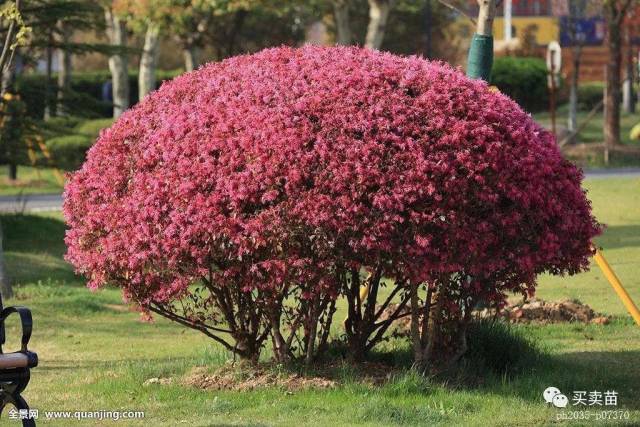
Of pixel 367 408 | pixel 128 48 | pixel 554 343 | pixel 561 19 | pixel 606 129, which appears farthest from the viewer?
pixel 561 19

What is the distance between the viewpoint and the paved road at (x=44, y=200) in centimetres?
2661

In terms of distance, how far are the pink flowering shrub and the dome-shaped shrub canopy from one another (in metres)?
0.01

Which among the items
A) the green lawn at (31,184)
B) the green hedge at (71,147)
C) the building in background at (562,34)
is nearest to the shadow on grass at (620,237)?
the green lawn at (31,184)

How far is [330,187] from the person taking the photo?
8.44 metres

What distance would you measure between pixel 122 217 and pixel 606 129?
29.2 metres

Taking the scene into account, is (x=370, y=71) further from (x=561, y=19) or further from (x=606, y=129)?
(x=561, y=19)

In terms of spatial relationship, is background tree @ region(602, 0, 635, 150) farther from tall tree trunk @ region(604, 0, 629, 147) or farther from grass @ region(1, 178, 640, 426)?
grass @ region(1, 178, 640, 426)

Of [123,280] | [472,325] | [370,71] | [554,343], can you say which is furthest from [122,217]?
[554,343]

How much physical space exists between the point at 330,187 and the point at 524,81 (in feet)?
141

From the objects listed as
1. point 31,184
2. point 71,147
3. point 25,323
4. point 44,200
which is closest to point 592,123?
point 71,147

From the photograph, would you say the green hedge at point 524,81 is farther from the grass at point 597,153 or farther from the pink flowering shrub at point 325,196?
the pink flowering shrub at point 325,196

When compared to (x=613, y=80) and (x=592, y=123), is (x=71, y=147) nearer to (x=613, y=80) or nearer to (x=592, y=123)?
(x=613, y=80)

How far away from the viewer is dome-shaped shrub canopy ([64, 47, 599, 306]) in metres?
8.45

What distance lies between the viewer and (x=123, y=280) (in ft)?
30.4
